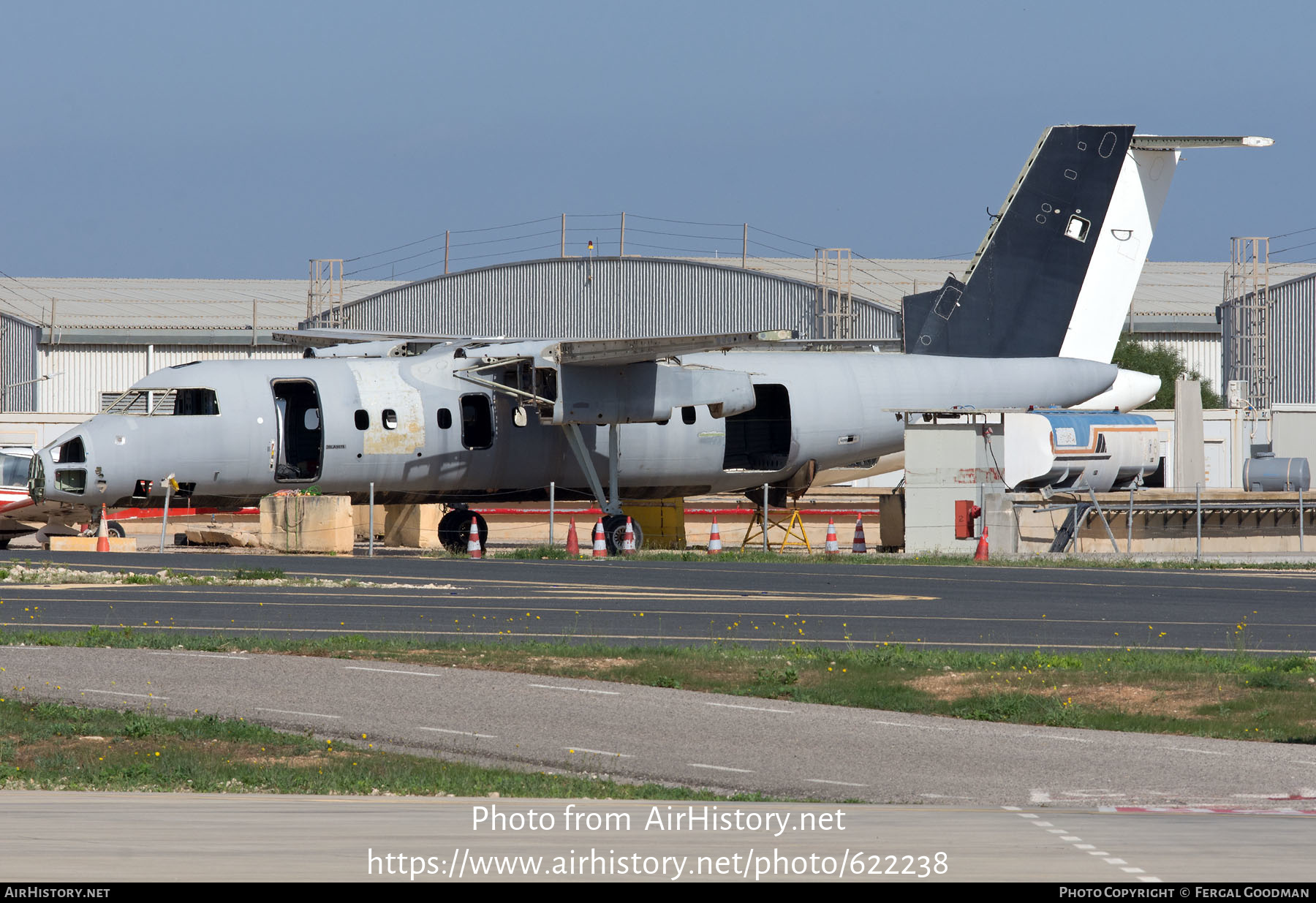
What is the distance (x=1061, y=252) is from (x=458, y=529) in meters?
15.4

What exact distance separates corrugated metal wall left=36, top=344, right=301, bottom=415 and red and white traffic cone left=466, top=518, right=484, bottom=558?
132 ft

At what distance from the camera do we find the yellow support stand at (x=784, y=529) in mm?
35562

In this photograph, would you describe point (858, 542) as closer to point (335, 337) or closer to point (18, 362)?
point (335, 337)

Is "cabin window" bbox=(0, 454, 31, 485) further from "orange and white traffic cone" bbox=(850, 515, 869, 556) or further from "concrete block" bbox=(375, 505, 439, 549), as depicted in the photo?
"orange and white traffic cone" bbox=(850, 515, 869, 556)

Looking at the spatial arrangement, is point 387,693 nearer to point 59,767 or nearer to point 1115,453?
point 59,767

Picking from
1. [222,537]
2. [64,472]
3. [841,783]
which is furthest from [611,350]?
[841,783]

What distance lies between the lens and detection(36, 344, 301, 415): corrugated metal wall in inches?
2741

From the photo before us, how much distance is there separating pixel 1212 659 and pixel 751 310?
184 ft

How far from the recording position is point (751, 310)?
230ft

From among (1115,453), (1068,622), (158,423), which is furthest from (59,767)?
(1115,453)

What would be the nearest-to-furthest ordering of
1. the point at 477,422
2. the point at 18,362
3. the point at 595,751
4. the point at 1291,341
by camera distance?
1. the point at 595,751
2. the point at 477,422
3. the point at 18,362
4. the point at 1291,341

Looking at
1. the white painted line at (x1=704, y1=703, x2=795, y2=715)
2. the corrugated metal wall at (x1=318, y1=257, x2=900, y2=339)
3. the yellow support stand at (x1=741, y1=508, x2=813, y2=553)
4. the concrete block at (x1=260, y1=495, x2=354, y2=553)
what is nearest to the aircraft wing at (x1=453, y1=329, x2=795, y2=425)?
the concrete block at (x1=260, y1=495, x2=354, y2=553)

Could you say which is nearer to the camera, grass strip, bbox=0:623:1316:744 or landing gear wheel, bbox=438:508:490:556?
grass strip, bbox=0:623:1316:744

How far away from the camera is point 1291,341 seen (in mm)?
70875
